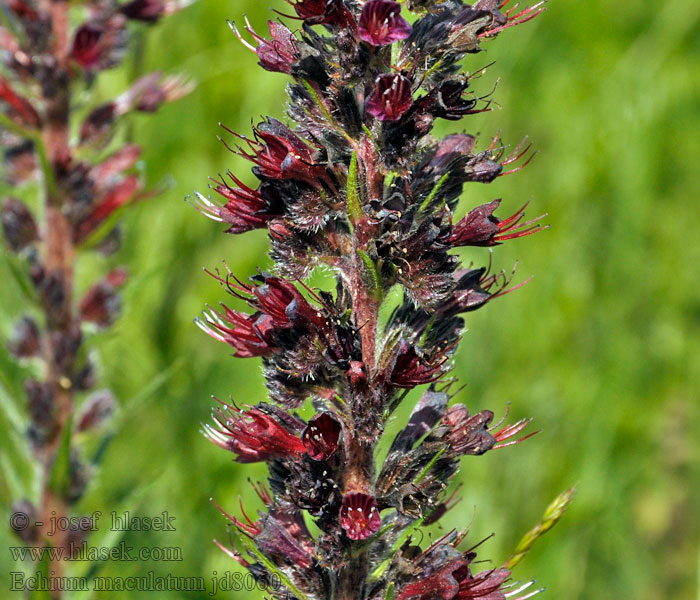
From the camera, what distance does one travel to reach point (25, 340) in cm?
336

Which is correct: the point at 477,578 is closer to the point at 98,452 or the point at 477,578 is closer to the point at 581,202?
the point at 98,452

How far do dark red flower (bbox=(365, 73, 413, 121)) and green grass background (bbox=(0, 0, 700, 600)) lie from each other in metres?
1.59

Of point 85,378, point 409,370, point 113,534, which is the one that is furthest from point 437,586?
point 85,378

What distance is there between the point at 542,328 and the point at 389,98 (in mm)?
3826

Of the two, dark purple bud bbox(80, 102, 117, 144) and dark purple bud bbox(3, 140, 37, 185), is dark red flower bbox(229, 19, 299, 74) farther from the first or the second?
dark purple bud bbox(3, 140, 37, 185)

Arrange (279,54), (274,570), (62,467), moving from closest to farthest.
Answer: (274,570) → (279,54) → (62,467)

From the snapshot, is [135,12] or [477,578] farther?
[135,12]

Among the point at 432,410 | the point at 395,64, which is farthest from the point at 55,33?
the point at 432,410

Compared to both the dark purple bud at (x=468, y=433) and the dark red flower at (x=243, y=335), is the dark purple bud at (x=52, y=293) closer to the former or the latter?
the dark red flower at (x=243, y=335)

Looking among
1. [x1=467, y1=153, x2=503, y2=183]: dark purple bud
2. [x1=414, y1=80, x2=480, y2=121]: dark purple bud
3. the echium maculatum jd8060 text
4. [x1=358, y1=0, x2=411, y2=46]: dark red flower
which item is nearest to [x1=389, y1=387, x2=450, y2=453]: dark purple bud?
the echium maculatum jd8060 text

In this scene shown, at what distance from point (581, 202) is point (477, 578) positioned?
4.61 m

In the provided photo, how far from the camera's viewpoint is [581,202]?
6277 mm

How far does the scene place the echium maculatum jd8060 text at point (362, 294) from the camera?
1.93m

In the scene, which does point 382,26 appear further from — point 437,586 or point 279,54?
point 437,586
